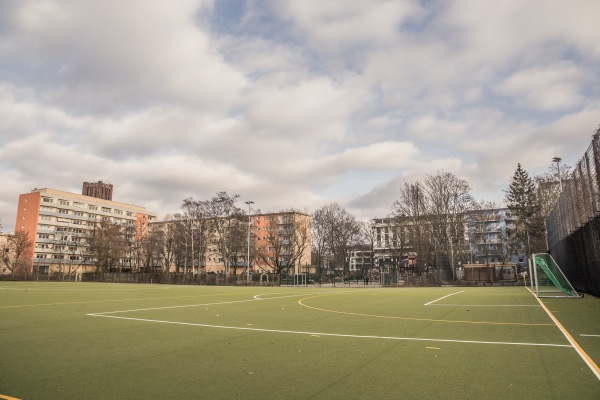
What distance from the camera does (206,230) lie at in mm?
68625

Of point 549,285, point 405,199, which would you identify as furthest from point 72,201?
point 549,285

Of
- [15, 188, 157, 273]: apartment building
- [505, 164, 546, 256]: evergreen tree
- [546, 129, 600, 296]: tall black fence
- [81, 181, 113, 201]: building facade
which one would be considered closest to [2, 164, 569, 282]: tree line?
[505, 164, 546, 256]: evergreen tree

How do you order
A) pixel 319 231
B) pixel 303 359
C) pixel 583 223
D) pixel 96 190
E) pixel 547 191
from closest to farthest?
pixel 303 359
pixel 583 223
pixel 547 191
pixel 319 231
pixel 96 190

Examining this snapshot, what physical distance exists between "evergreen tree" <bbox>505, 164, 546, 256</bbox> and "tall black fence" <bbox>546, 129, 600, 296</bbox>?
27269 millimetres

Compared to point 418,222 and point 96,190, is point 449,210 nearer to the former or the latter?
point 418,222

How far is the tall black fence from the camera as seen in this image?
1752 centimetres

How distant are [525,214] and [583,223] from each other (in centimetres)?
3833

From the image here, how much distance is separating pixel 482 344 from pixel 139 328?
7.81m

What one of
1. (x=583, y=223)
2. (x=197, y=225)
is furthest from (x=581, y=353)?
(x=197, y=225)

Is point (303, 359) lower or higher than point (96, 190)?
lower

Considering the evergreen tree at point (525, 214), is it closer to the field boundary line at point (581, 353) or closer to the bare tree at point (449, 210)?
the bare tree at point (449, 210)

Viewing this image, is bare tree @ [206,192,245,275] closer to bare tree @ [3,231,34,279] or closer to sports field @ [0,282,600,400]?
bare tree @ [3,231,34,279]

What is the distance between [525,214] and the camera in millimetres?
55156

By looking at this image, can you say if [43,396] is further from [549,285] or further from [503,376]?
[549,285]
